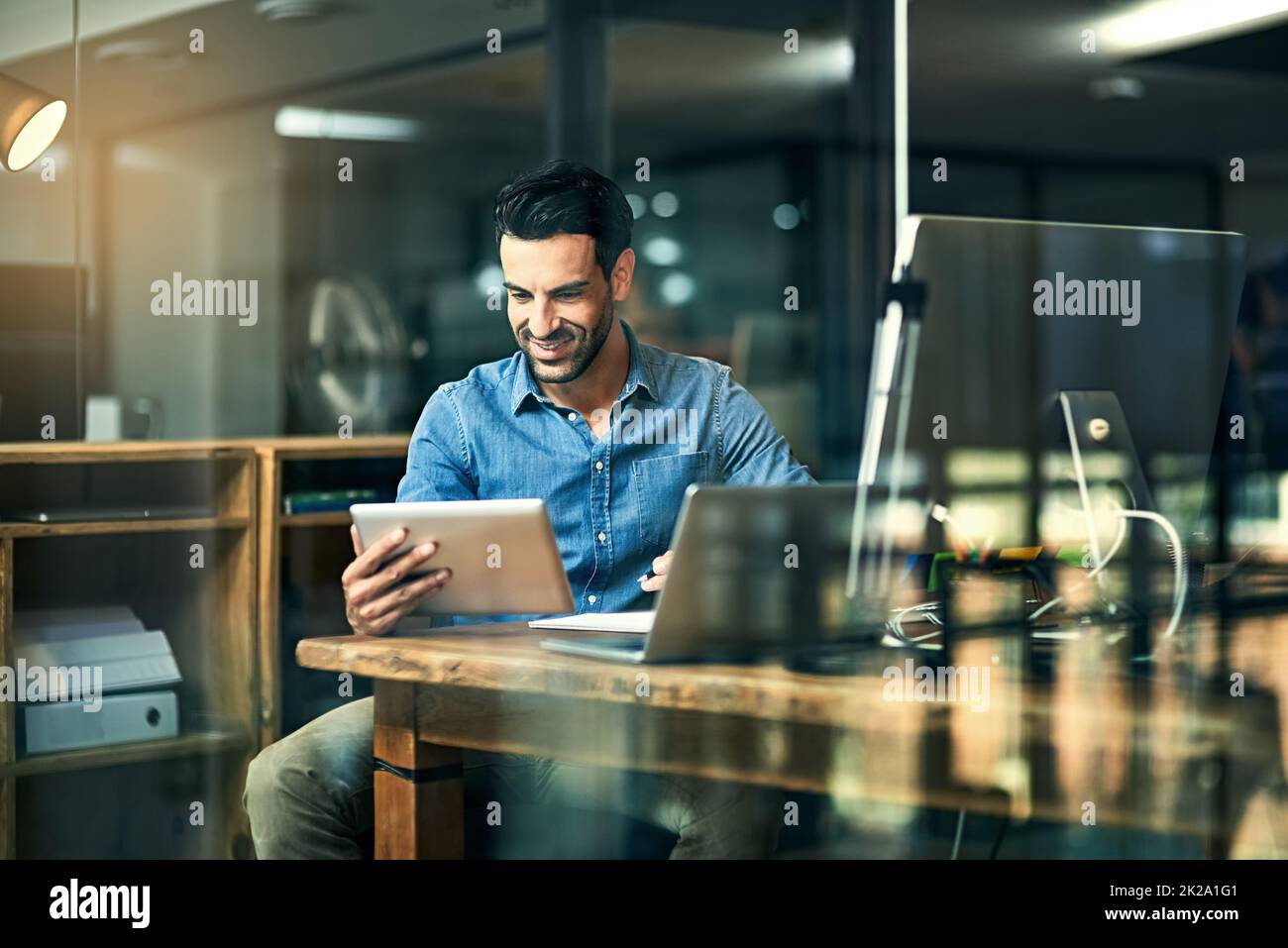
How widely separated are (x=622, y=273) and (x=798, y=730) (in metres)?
1.04

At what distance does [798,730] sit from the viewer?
154 cm

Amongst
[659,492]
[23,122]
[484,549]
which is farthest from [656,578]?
[23,122]

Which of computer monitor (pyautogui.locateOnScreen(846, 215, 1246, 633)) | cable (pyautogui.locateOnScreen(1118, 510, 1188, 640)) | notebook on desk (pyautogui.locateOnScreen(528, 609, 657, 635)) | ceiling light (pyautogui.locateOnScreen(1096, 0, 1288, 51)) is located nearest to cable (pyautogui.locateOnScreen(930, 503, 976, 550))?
computer monitor (pyautogui.locateOnScreen(846, 215, 1246, 633))

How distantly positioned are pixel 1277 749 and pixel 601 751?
0.77 m

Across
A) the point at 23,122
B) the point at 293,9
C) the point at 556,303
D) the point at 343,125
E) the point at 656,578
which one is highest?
the point at 293,9

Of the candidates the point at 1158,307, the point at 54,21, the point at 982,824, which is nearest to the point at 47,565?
the point at 54,21

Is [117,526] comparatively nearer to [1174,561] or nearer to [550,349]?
[550,349]

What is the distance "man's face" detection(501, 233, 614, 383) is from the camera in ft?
7.30

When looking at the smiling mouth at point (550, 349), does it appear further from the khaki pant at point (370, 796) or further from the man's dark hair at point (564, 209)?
the khaki pant at point (370, 796)

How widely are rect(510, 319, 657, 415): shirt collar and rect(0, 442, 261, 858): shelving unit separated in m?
0.90

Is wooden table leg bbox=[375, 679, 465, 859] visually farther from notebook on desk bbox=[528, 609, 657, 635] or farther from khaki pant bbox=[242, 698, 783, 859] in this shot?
notebook on desk bbox=[528, 609, 657, 635]

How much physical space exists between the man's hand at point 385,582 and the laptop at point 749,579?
0.60 feet

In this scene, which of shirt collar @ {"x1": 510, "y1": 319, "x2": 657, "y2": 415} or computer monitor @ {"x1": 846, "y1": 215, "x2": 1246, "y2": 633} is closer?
computer monitor @ {"x1": 846, "y1": 215, "x2": 1246, "y2": 633}
